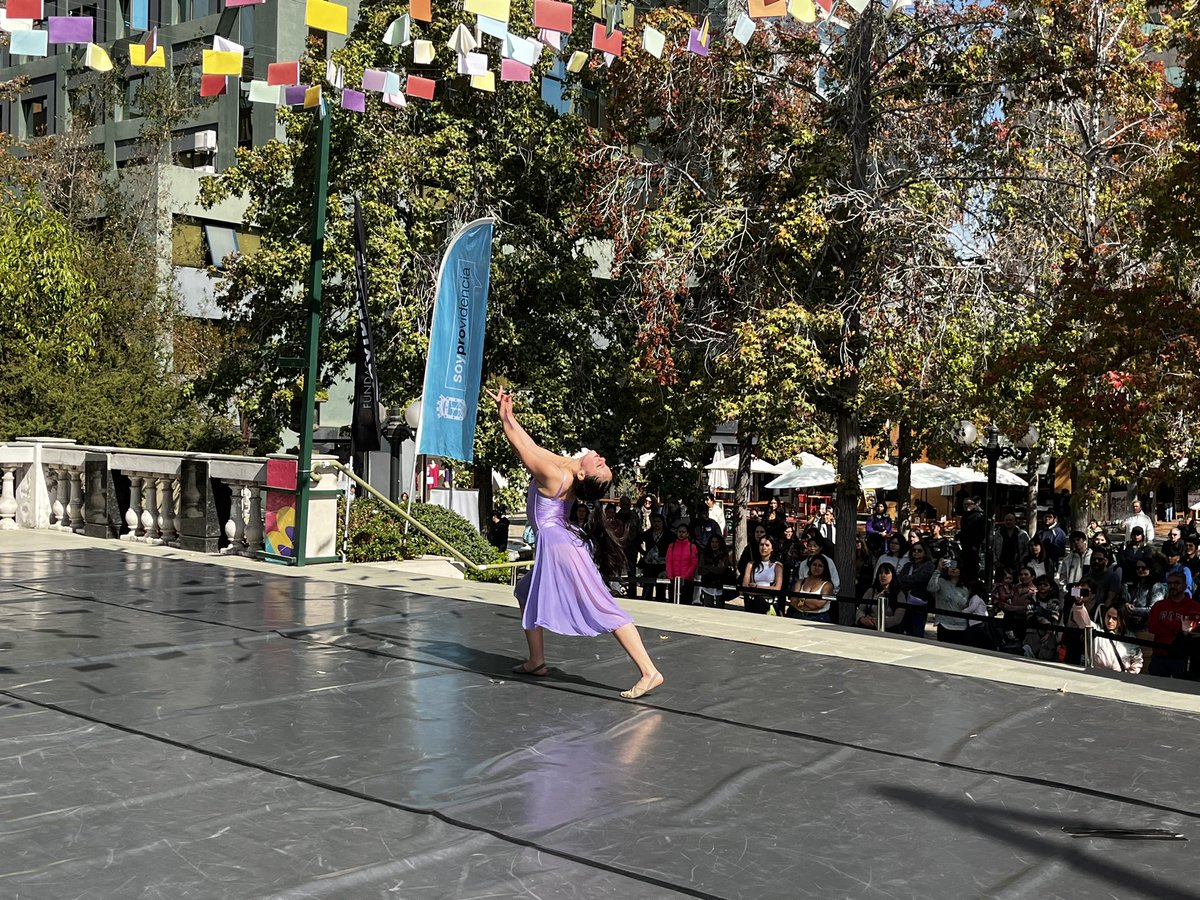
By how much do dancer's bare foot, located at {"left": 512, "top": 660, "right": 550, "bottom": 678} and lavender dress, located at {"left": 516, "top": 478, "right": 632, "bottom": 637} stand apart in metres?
0.57

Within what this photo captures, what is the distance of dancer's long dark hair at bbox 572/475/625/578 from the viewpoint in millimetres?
7930

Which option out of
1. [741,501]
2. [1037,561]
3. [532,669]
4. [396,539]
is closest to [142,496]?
[396,539]

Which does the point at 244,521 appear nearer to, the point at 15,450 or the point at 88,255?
the point at 15,450

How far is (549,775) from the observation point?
6.00 metres

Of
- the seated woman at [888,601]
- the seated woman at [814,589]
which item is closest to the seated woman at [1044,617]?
the seated woman at [888,601]

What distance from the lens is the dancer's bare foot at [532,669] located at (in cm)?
834

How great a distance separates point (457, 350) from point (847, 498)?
7691 millimetres

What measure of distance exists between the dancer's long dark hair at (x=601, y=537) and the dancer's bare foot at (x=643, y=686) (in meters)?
0.68

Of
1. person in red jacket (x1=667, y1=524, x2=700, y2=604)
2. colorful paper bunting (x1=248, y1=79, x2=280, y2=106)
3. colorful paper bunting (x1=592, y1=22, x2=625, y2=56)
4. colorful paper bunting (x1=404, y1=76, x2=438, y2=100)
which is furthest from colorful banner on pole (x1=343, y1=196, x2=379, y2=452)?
colorful paper bunting (x1=592, y1=22, x2=625, y2=56)

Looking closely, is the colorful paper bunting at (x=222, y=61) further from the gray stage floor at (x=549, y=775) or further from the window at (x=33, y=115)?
the window at (x=33, y=115)

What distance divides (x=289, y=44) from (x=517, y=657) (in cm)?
3661

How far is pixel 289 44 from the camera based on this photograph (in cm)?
4141

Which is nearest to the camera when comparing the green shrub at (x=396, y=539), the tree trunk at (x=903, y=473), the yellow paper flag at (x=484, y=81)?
the yellow paper flag at (x=484, y=81)

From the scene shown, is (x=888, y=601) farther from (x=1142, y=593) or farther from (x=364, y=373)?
(x=364, y=373)
